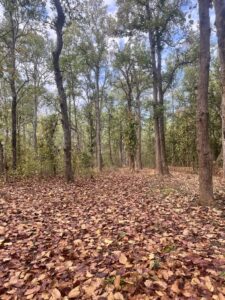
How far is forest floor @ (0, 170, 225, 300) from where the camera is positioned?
281 centimetres

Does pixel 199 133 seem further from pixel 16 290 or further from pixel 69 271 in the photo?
pixel 16 290

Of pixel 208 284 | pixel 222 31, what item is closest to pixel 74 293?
pixel 208 284

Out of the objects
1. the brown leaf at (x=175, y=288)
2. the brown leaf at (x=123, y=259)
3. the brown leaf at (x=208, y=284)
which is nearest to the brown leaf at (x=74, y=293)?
the brown leaf at (x=123, y=259)

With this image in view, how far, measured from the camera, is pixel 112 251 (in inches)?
146

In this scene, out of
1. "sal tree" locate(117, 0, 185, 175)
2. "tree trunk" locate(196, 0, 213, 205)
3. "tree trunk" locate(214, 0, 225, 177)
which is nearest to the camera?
"tree trunk" locate(196, 0, 213, 205)

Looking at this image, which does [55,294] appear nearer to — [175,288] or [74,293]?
[74,293]

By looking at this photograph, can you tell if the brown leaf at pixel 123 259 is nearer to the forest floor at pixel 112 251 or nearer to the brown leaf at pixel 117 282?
the forest floor at pixel 112 251

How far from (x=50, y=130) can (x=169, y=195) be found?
9234mm

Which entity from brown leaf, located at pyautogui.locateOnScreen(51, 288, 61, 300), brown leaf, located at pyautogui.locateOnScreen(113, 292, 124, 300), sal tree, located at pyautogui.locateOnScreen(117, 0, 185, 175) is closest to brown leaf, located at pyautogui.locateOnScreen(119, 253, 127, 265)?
brown leaf, located at pyautogui.locateOnScreen(113, 292, 124, 300)

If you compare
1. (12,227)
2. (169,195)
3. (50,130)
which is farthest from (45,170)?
(12,227)

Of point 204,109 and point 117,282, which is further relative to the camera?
point 204,109

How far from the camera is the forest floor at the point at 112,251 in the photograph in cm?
281

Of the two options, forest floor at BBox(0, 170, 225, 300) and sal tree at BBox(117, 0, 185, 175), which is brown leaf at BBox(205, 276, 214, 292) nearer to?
forest floor at BBox(0, 170, 225, 300)

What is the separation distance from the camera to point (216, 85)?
1977 centimetres
